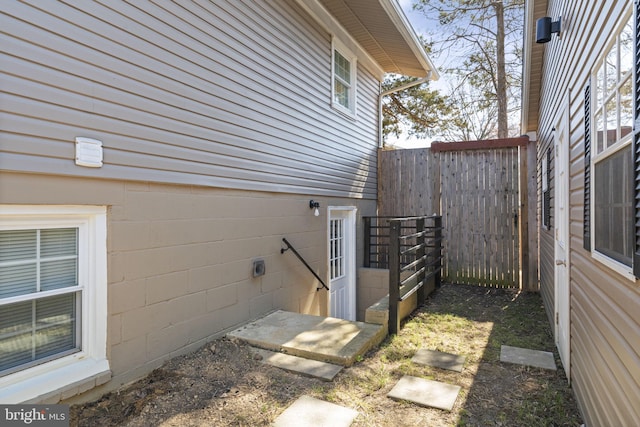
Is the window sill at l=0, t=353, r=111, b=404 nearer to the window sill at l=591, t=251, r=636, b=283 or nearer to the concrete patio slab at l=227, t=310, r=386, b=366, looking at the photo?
the concrete patio slab at l=227, t=310, r=386, b=366

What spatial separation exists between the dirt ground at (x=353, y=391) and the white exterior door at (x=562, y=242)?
0.24 metres

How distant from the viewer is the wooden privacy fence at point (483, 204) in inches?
255

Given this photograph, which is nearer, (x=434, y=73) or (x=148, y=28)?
(x=148, y=28)

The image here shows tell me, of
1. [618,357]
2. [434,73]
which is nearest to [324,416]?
[618,357]

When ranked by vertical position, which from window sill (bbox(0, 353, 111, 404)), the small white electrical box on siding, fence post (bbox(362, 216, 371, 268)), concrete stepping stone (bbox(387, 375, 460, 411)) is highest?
the small white electrical box on siding

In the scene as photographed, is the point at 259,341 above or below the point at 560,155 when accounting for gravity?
below

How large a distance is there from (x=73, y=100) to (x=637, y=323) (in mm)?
3182

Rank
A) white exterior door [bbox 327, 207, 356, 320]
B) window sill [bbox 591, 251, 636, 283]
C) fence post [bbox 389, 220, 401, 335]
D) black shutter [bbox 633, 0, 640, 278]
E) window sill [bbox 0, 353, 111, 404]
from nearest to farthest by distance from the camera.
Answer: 1. black shutter [bbox 633, 0, 640, 278]
2. window sill [bbox 591, 251, 636, 283]
3. window sill [bbox 0, 353, 111, 404]
4. fence post [bbox 389, 220, 401, 335]
5. white exterior door [bbox 327, 207, 356, 320]

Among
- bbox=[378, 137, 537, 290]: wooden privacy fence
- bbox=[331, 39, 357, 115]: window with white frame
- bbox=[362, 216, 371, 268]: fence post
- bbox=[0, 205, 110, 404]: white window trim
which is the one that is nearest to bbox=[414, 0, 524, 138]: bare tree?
bbox=[378, 137, 537, 290]: wooden privacy fence

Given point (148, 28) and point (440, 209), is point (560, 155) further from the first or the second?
point (148, 28)

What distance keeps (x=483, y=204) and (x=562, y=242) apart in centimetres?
320

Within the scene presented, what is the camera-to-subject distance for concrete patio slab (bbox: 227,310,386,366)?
3.29 metres

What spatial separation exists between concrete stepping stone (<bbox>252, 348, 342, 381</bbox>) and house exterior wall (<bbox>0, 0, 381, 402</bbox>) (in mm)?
704

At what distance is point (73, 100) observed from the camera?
247 cm
